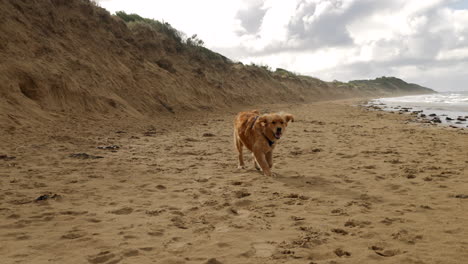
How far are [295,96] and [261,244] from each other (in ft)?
118

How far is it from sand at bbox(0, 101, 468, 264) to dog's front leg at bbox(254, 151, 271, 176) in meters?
0.17

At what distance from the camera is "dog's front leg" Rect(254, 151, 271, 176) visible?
580cm

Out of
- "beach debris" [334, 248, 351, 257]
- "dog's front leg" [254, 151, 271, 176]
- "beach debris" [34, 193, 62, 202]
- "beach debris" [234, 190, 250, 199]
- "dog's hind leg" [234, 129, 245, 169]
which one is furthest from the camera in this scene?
"dog's hind leg" [234, 129, 245, 169]

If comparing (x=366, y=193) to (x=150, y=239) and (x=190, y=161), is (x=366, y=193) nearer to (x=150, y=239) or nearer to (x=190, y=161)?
(x=150, y=239)

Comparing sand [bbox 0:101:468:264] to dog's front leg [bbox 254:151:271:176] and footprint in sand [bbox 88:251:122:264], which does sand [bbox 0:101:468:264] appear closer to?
footprint in sand [bbox 88:251:122:264]

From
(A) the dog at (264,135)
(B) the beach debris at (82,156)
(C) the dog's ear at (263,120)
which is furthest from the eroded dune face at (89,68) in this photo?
(C) the dog's ear at (263,120)

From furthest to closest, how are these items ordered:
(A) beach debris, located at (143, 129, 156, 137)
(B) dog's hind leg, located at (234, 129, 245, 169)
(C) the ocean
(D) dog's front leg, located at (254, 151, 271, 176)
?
(C) the ocean
(A) beach debris, located at (143, 129, 156, 137)
(B) dog's hind leg, located at (234, 129, 245, 169)
(D) dog's front leg, located at (254, 151, 271, 176)

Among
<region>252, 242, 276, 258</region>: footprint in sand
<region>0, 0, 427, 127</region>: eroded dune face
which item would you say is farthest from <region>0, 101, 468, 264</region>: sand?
<region>0, 0, 427, 127</region>: eroded dune face

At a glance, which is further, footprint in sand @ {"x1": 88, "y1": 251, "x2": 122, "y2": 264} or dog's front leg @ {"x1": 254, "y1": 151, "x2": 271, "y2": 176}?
dog's front leg @ {"x1": 254, "y1": 151, "x2": 271, "y2": 176}

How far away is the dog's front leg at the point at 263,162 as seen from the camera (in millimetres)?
5800

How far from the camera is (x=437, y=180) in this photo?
16.5ft

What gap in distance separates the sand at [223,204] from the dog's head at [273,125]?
68 centimetres

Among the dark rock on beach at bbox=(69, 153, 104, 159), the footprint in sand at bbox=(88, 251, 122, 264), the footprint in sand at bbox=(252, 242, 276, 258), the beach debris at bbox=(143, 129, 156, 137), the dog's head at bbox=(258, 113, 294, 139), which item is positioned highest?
the dog's head at bbox=(258, 113, 294, 139)

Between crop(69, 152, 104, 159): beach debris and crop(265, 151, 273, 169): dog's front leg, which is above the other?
crop(69, 152, 104, 159): beach debris
